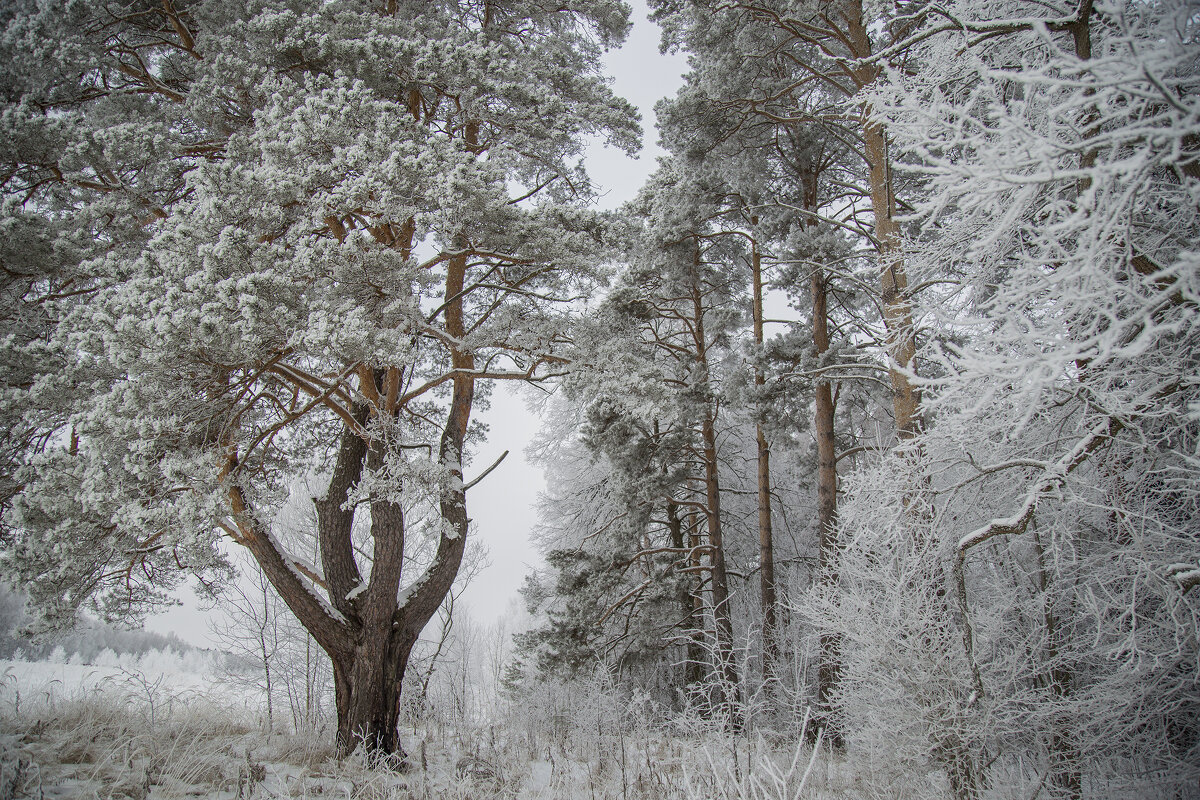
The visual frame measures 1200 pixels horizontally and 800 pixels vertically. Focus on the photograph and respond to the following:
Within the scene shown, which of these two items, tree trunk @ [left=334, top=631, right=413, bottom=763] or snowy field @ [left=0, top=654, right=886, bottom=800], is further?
tree trunk @ [left=334, top=631, right=413, bottom=763]

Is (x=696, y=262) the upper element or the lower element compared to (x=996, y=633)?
upper

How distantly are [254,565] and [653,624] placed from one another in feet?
28.8

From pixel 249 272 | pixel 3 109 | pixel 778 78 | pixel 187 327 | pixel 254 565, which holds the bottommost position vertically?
pixel 254 565

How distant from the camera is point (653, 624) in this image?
958 centimetres

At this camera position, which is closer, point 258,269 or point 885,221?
point 258,269

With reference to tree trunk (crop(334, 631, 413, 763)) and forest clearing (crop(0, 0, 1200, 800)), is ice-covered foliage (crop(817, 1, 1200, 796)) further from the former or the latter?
tree trunk (crop(334, 631, 413, 763))

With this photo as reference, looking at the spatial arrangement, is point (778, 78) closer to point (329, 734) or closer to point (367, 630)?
point (367, 630)

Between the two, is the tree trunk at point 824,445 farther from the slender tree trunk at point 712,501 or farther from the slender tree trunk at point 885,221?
the slender tree trunk at point 885,221

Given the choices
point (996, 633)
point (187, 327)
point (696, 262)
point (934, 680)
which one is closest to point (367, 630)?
point (187, 327)

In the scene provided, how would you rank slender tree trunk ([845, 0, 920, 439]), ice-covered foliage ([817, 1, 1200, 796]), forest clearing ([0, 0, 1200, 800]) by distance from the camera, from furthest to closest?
slender tree trunk ([845, 0, 920, 439]) → forest clearing ([0, 0, 1200, 800]) → ice-covered foliage ([817, 1, 1200, 796])

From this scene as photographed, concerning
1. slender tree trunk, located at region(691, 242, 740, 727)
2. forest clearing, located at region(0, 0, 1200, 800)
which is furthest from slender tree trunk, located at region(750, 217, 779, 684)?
slender tree trunk, located at region(691, 242, 740, 727)

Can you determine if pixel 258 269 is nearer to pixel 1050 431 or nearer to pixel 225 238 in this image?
pixel 225 238

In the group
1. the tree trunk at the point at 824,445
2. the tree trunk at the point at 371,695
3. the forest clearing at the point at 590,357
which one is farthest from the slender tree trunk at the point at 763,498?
the tree trunk at the point at 371,695

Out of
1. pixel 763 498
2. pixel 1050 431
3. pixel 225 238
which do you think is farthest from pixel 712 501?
pixel 225 238
